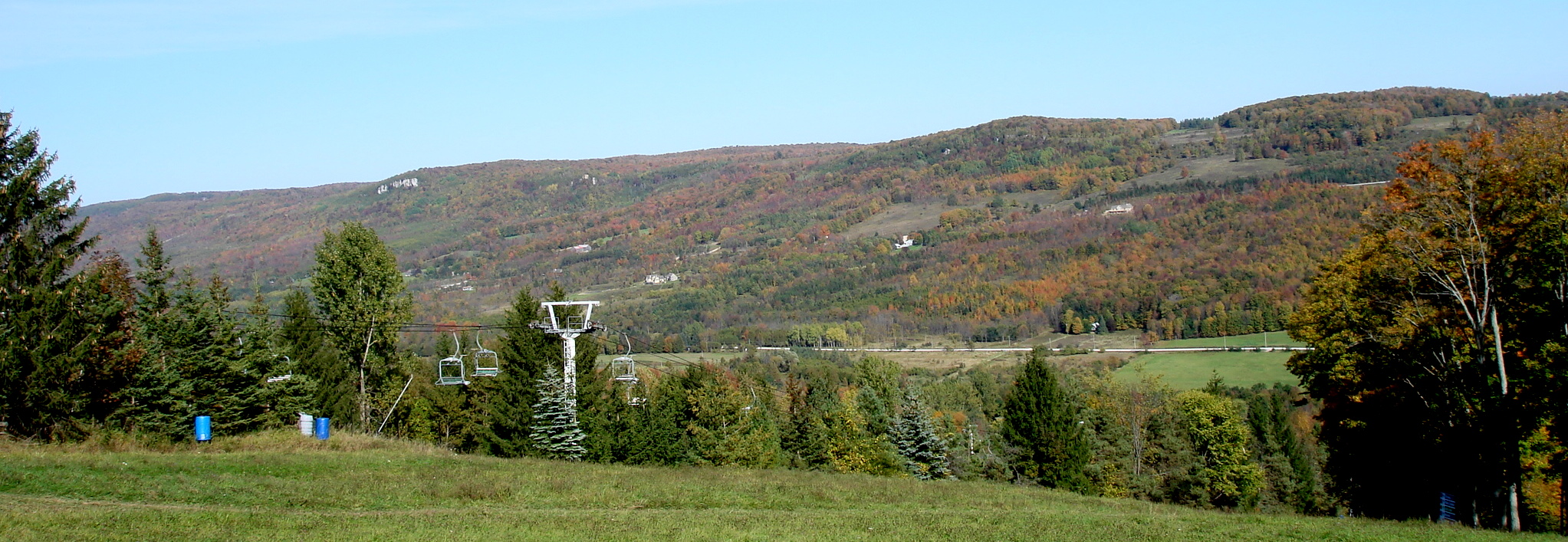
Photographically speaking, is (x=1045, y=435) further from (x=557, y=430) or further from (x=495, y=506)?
(x=495, y=506)

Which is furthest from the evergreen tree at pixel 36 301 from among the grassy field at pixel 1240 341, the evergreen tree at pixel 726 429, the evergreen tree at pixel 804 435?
the grassy field at pixel 1240 341

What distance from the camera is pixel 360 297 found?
4422cm

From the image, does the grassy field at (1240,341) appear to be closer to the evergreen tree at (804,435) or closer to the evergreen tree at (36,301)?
the evergreen tree at (804,435)

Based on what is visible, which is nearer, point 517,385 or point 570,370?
point 570,370

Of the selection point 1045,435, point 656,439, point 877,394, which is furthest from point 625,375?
point 877,394

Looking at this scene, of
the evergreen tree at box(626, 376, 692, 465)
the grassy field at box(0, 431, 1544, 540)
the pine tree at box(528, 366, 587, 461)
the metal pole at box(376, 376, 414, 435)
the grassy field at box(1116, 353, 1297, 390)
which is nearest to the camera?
the grassy field at box(0, 431, 1544, 540)

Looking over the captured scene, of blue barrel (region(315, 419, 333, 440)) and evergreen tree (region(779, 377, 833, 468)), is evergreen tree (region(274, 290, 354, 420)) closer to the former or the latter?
blue barrel (region(315, 419, 333, 440))

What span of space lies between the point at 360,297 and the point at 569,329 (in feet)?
36.3

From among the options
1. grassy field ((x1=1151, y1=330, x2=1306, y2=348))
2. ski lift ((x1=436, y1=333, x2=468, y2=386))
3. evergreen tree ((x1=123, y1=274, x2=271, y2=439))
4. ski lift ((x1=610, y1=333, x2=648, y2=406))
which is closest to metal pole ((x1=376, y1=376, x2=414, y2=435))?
ski lift ((x1=436, y1=333, x2=468, y2=386))

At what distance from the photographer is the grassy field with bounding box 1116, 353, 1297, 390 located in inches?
3258

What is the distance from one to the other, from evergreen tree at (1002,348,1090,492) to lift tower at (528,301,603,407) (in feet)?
63.0

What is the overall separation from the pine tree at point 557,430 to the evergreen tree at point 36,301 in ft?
50.3

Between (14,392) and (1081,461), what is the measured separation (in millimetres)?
38685

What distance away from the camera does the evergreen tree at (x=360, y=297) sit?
4425cm
